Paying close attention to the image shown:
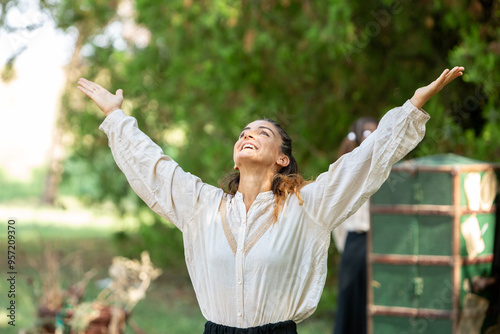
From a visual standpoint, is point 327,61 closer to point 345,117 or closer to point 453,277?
point 345,117

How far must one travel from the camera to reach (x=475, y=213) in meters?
4.44

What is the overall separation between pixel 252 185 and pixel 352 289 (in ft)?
9.68

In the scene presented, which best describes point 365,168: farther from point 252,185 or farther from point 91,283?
point 91,283

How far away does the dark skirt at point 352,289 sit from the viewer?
5055 millimetres

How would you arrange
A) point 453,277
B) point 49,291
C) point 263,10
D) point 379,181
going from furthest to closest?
point 263,10
point 49,291
point 453,277
point 379,181

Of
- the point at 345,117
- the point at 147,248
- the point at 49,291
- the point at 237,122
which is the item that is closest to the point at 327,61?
the point at 345,117

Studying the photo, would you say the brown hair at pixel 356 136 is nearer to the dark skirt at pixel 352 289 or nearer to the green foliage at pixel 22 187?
the dark skirt at pixel 352 289

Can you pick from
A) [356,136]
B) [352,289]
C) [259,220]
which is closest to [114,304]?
[352,289]

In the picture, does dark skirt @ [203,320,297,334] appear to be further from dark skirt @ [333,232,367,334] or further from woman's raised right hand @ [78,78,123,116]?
dark skirt @ [333,232,367,334]

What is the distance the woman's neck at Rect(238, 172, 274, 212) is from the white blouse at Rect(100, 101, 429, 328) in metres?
0.03

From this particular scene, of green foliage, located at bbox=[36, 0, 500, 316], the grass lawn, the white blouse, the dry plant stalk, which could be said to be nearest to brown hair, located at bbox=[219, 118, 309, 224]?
the white blouse

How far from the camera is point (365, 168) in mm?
2232

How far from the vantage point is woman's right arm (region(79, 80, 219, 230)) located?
2.37 metres

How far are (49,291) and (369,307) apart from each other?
220 cm
